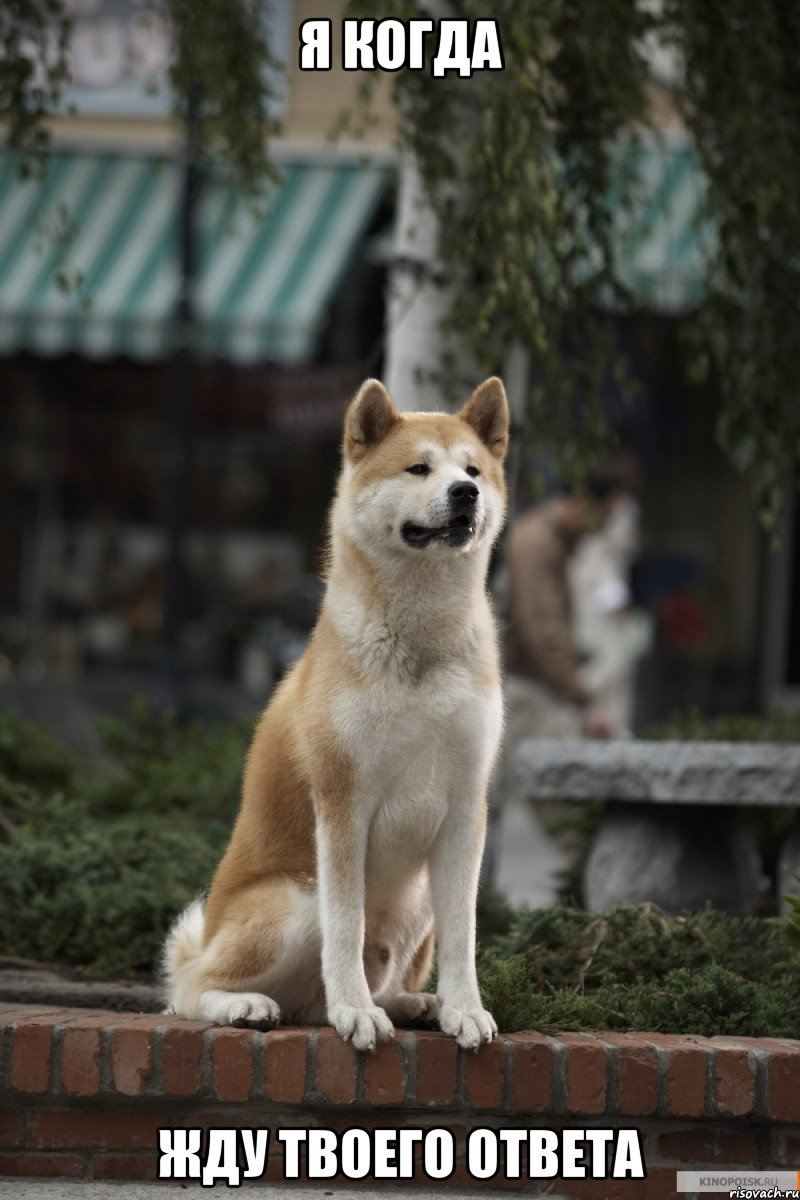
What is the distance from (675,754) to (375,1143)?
2112mm

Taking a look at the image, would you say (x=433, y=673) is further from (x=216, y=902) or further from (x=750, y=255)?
(x=750, y=255)

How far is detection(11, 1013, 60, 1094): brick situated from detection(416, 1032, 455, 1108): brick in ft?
2.70

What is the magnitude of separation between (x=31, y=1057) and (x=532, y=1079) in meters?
1.11

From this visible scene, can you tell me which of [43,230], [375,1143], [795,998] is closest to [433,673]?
[375,1143]

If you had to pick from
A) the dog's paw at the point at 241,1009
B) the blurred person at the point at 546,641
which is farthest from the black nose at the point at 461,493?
the blurred person at the point at 546,641

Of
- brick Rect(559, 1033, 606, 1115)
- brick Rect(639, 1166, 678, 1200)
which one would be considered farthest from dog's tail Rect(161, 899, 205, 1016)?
brick Rect(639, 1166, 678, 1200)

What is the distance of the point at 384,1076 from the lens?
338 cm

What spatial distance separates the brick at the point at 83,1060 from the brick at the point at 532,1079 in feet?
3.02

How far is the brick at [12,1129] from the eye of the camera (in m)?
3.51

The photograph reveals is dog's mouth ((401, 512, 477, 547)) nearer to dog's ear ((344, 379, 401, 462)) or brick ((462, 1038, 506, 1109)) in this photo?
dog's ear ((344, 379, 401, 462))

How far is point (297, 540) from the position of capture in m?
13.2

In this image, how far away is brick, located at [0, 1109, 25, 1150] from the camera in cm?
351

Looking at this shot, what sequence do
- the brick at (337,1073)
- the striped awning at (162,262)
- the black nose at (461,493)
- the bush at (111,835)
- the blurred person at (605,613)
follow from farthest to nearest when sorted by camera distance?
1. the striped awning at (162,262)
2. the blurred person at (605,613)
3. the bush at (111,835)
4. the brick at (337,1073)
5. the black nose at (461,493)

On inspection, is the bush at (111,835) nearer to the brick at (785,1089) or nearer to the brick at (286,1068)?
the brick at (286,1068)
